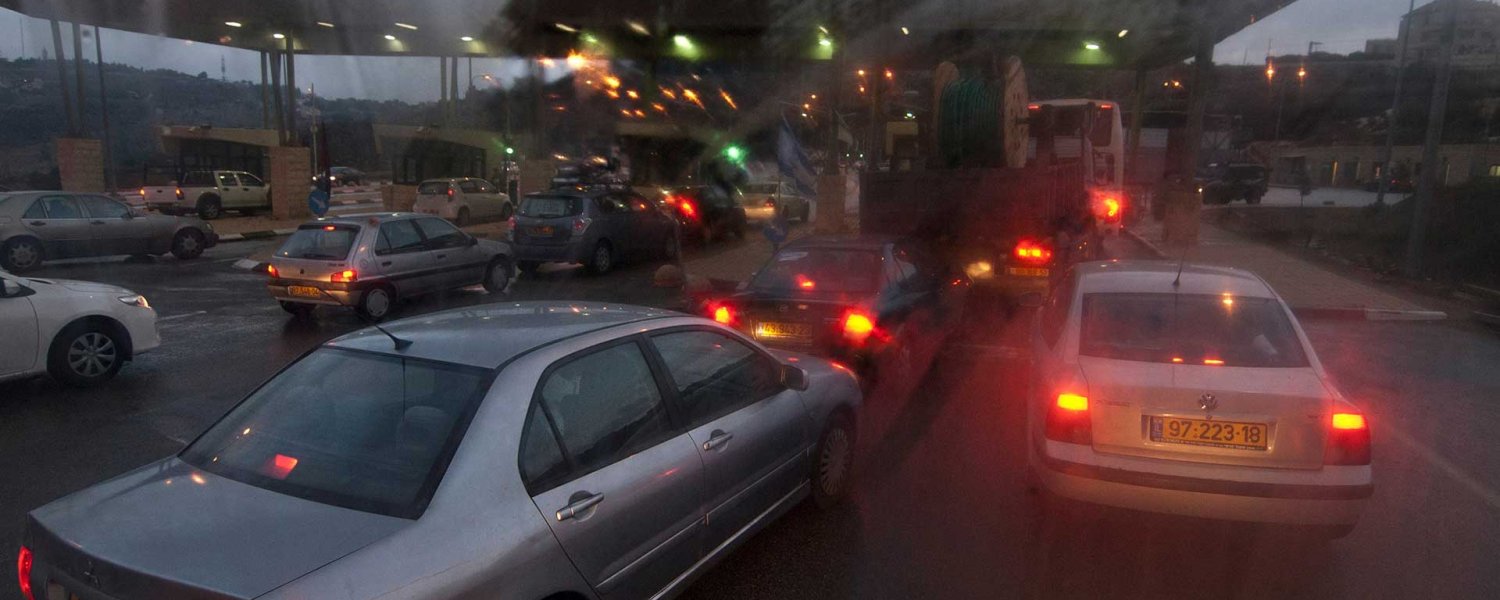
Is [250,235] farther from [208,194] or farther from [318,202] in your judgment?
[318,202]

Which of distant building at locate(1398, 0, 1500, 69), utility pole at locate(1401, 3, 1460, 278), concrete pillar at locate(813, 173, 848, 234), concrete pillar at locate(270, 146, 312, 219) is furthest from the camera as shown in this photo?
distant building at locate(1398, 0, 1500, 69)

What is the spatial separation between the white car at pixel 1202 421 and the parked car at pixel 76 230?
17.2 meters

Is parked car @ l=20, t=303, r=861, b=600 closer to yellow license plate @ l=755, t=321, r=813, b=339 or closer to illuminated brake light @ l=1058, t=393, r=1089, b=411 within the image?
illuminated brake light @ l=1058, t=393, r=1089, b=411

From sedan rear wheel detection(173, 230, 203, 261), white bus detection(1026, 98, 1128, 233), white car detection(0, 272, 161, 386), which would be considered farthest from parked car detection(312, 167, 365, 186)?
white car detection(0, 272, 161, 386)

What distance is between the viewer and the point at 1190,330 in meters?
4.84

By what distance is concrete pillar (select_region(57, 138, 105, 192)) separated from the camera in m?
24.2

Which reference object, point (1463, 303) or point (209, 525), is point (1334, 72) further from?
point (209, 525)

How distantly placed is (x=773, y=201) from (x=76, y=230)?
1630cm

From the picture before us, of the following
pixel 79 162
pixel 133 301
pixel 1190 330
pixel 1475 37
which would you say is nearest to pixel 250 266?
pixel 133 301

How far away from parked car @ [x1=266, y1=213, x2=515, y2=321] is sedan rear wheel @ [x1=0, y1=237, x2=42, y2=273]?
738cm

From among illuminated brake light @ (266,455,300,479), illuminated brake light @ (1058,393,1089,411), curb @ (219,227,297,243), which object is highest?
illuminated brake light @ (266,455,300,479)

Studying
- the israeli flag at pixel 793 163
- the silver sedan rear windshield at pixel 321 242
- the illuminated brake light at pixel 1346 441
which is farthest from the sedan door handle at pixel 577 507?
the israeli flag at pixel 793 163

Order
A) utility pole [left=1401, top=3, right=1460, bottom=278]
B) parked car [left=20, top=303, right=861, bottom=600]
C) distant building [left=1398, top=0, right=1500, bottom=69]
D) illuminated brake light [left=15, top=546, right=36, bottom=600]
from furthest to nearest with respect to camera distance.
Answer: distant building [left=1398, top=0, right=1500, bottom=69]
utility pole [left=1401, top=3, right=1460, bottom=278]
illuminated brake light [left=15, top=546, right=36, bottom=600]
parked car [left=20, top=303, right=861, bottom=600]

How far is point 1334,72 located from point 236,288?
5933cm
